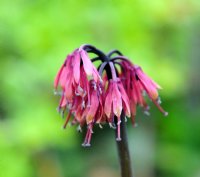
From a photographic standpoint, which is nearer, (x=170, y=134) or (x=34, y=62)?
(x=34, y=62)

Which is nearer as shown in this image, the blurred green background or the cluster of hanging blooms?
the cluster of hanging blooms

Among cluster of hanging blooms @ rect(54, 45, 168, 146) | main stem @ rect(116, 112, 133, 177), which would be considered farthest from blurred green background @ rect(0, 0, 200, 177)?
main stem @ rect(116, 112, 133, 177)

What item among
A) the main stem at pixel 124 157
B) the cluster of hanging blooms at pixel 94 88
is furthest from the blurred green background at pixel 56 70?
the main stem at pixel 124 157

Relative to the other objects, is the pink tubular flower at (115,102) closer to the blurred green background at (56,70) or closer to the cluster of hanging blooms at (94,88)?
the cluster of hanging blooms at (94,88)

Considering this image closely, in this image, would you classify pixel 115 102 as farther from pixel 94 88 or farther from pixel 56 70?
pixel 56 70

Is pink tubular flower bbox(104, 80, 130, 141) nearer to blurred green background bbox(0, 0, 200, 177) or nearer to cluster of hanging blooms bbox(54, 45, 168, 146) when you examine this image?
cluster of hanging blooms bbox(54, 45, 168, 146)

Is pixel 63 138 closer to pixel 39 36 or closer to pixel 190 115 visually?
pixel 39 36

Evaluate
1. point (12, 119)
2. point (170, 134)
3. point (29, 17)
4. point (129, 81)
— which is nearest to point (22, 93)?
point (12, 119)

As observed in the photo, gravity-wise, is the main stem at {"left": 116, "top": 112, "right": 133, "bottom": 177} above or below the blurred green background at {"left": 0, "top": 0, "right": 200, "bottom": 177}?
below
